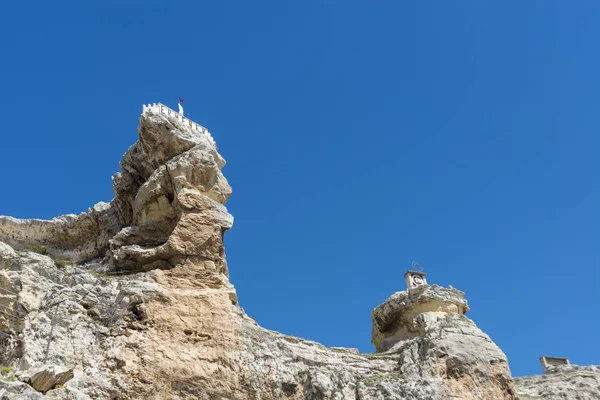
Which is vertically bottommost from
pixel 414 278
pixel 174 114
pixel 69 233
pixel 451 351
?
pixel 451 351

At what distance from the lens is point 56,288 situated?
23.2m

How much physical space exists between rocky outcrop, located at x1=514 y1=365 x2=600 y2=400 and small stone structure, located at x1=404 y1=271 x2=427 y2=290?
745 centimetres

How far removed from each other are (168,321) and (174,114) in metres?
12.2

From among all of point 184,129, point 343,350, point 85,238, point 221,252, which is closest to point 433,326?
point 343,350

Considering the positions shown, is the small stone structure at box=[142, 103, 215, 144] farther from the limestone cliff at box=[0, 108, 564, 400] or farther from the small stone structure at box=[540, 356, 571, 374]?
the small stone structure at box=[540, 356, 571, 374]

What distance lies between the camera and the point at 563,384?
3606 centimetres

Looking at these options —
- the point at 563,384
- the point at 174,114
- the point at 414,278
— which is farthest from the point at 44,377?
the point at 563,384

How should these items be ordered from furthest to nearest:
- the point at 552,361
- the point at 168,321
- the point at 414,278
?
the point at 552,361
the point at 414,278
the point at 168,321

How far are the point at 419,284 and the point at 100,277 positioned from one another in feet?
62.9

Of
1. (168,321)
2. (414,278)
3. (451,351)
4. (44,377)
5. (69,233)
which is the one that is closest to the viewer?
(44,377)

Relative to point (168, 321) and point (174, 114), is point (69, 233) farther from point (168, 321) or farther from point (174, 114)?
point (168, 321)

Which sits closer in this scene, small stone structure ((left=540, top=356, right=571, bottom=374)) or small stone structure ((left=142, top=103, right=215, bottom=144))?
small stone structure ((left=142, top=103, right=215, bottom=144))

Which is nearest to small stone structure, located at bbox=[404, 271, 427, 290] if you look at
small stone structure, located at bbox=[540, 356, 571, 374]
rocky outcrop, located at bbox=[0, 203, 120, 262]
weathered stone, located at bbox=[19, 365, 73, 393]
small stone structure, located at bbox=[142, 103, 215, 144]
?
small stone structure, located at bbox=[540, 356, 571, 374]

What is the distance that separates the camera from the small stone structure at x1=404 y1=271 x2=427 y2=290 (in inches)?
1484
